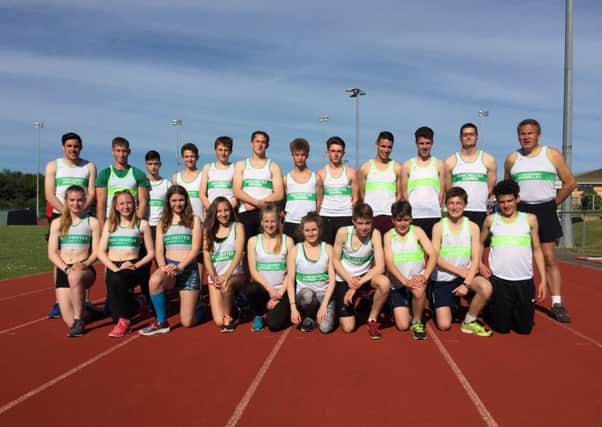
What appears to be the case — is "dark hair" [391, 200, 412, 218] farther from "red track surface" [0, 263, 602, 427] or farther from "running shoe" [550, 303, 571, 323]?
"running shoe" [550, 303, 571, 323]

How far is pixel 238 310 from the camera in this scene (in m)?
5.45

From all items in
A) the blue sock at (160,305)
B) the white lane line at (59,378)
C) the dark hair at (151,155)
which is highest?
the dark hair at (151,155)

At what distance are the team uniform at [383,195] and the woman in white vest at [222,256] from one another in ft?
5.22

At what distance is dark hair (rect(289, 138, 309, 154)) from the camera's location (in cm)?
561

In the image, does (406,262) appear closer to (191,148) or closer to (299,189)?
(299,189)

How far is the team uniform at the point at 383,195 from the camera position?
5.61 m

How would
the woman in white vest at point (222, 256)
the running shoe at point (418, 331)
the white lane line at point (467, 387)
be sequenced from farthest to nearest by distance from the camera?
the woman in white vest at point (222, 256) < the running shoe at point (418, 331) < the white lane line at point (467, 387)

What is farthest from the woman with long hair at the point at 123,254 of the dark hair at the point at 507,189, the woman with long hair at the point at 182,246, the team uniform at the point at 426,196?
the dark hair at the point at 507,189

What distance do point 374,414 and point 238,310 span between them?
2.75m

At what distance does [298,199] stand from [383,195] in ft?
3.25

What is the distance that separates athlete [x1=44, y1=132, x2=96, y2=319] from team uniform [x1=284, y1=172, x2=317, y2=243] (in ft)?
7.68

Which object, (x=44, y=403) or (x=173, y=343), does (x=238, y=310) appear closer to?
(x=173, y=343)

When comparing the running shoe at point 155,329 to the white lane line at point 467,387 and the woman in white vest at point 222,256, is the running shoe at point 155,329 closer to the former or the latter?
the woman in white vest at point 222,256

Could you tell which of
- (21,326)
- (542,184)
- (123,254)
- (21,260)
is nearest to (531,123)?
(542,184)
